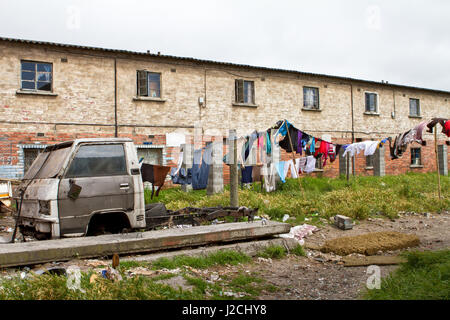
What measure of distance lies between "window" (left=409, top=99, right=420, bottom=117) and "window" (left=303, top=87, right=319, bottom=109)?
25.5 ft

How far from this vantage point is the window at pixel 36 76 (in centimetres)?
1366

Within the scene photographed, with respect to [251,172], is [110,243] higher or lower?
lower

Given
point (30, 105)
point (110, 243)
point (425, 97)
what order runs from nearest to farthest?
point (110, 243) → point (30, 105) → point (425, 97)

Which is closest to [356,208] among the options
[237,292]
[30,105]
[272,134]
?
[272,134]

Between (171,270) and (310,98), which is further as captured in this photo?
(310,98)

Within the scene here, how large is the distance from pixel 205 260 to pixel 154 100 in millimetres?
11498

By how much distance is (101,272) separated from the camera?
411cm

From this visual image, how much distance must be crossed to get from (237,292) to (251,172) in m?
7.72

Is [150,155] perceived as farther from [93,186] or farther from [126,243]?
[126,243]

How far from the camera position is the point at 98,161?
554 centimetres

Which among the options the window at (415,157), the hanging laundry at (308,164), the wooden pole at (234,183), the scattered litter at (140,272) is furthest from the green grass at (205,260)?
the window at (415,157)

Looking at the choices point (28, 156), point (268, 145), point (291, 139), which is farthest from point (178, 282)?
point (28, 156)

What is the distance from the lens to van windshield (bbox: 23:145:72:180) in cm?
541
